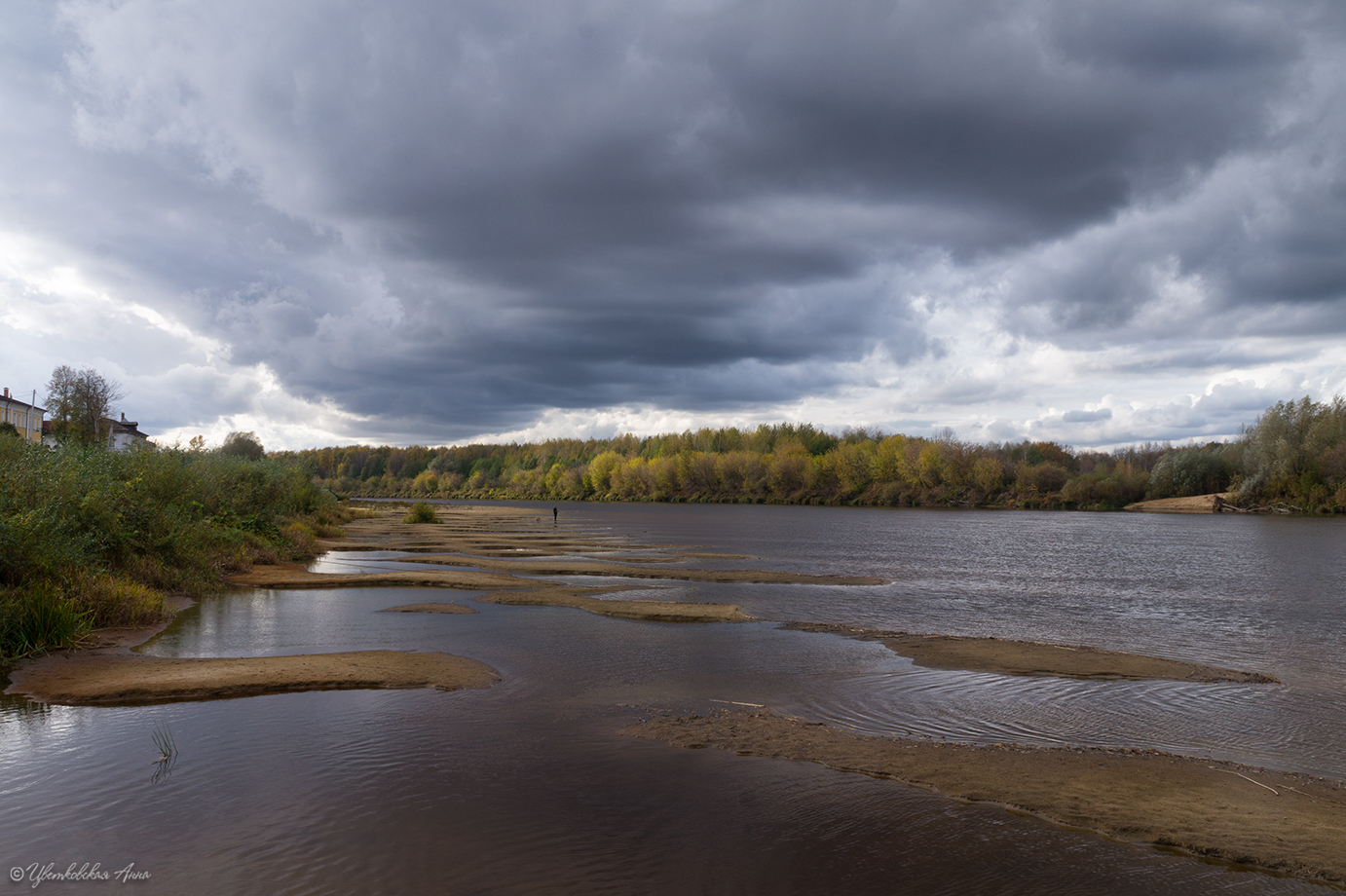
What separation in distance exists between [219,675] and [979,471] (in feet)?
408

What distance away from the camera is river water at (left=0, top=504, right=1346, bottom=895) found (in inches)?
236

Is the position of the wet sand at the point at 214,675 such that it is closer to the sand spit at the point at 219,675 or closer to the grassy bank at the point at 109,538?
the sand spit at the point at 219,675

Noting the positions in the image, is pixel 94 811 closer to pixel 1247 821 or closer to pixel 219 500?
pixel 1247 821

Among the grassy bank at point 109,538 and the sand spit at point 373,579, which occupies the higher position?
the grassy bank at point 109,538

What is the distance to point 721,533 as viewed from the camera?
186ft

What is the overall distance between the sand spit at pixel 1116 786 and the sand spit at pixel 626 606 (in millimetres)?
7941

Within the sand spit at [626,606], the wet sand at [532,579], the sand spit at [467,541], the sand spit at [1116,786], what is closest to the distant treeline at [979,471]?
the sand spit at [467,541]

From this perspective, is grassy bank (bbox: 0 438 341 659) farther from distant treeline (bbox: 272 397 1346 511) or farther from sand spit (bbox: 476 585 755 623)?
distant treeline (bbox: 272 397 1346 511)

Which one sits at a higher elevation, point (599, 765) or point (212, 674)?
point (212, 674)

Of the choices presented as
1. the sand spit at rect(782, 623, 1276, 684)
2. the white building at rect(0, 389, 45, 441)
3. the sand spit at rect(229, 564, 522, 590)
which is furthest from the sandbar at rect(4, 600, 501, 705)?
the white building at rect(0, 389, 45, 441)

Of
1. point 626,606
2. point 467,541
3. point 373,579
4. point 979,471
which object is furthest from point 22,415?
point 979,471

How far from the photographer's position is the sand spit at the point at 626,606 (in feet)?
58.0

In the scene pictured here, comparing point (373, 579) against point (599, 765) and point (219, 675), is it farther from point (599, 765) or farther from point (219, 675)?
point (599, 765)

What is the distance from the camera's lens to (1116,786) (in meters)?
7.55
